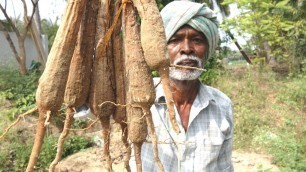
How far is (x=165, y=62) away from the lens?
1.22 metres

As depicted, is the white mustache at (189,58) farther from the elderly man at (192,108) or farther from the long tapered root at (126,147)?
the long tapered root at (126,147)

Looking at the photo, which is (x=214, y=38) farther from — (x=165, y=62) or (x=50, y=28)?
(x=50, y=28)

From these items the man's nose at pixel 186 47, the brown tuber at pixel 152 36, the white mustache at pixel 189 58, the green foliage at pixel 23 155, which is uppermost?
the brown tuber at pixel 152 36

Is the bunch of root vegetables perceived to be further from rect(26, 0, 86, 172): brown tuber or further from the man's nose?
the man's nose

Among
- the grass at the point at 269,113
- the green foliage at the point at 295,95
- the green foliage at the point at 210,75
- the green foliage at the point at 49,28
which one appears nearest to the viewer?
the grass at the point at 269,113

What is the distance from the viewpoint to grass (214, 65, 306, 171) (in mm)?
4070

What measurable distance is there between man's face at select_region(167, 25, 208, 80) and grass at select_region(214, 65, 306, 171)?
2.09 m

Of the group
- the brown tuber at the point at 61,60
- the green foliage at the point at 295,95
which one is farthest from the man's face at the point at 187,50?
the green foliage at the point at 295,95

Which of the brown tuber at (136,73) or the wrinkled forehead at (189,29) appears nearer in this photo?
the brown tuber at (136,73)

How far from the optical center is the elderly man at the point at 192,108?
6.08 ft

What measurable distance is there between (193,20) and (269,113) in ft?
15.3

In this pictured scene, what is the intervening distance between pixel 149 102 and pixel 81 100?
0.23 meters

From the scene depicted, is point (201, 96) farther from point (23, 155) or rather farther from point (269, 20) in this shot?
point (269, 20)

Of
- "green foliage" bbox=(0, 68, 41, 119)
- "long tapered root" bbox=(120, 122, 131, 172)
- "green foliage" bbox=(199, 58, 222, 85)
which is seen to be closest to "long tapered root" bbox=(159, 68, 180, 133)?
"long tapered root" bbox=(120, 122, 131, 172)
